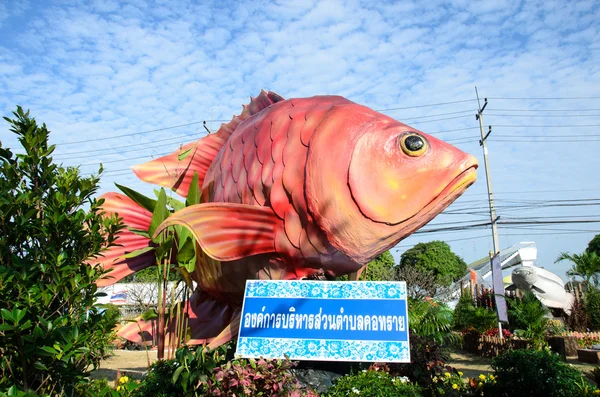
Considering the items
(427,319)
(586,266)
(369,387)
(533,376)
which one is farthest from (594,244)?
(369,387)

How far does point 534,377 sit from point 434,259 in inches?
1070

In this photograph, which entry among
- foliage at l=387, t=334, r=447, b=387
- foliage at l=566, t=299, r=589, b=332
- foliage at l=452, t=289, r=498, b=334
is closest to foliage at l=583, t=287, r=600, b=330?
foliage at l=566, t=299, r=589, b=332

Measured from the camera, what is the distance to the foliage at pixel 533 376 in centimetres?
411

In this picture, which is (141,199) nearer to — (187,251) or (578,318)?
(187,251)

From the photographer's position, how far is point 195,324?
13.0 ft

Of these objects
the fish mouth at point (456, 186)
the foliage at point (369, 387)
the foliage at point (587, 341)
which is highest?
the fish mouth at point (456, 186)

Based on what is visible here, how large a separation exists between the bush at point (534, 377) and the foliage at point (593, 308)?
33.9 ft

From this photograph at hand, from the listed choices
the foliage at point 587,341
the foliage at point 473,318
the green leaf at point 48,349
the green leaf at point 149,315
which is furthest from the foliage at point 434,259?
the green leaf at point 48,349

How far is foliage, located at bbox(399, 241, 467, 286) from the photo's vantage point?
29.8 metres

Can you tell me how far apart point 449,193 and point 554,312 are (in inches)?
611

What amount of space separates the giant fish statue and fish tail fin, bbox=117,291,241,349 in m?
0.52

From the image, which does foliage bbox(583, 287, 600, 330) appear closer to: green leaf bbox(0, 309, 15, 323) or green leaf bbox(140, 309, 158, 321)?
green leaf bbox(140, 309, 158, 321)

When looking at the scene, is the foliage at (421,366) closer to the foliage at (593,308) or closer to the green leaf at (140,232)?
the green leaf at (140,232)

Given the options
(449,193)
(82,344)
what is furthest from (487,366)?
(82,344)
